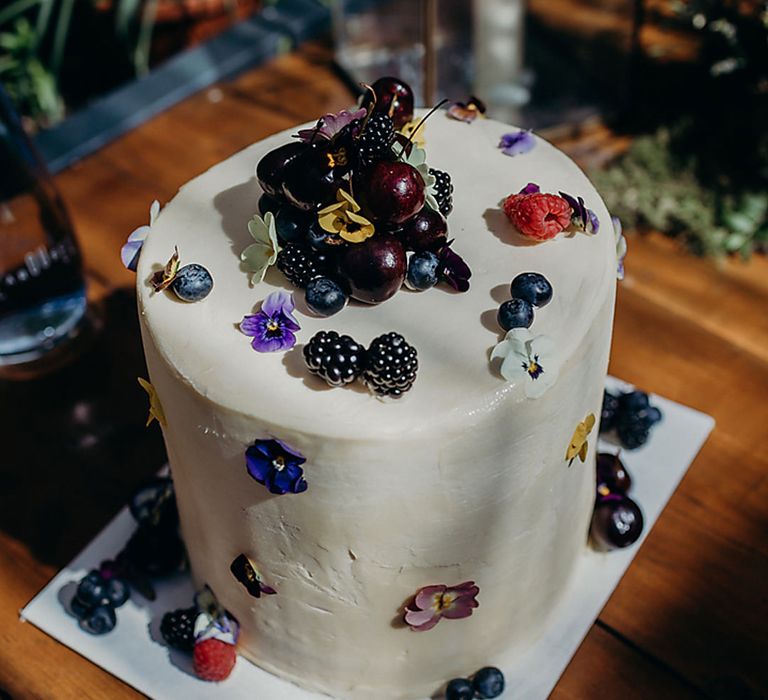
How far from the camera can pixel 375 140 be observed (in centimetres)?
96

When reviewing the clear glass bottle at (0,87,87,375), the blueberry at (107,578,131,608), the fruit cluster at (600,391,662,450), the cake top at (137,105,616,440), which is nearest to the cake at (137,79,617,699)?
the cake top at (137,105,616,440)

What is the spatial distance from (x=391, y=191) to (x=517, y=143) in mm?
273

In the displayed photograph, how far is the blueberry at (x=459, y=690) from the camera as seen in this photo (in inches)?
44.6

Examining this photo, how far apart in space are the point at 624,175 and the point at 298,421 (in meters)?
1.07

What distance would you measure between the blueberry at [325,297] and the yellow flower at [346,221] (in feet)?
0.15

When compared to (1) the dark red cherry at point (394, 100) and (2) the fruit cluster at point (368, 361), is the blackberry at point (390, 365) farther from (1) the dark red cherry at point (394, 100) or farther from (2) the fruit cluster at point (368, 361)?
(1) the dark red cherry at point (394, 100)

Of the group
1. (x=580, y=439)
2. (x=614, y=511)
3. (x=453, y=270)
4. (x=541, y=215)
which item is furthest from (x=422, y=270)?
(x=614, y=511)

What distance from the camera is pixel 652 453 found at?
1380mm

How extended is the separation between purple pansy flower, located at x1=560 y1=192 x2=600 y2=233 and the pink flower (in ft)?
1.23

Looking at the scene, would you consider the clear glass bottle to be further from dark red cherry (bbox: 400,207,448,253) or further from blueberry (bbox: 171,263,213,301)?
dark red cherry (bbox: 400,207,448,253)

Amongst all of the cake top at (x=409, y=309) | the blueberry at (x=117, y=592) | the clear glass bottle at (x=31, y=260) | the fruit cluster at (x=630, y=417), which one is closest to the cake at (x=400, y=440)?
the cake top at (x=409, y=309)

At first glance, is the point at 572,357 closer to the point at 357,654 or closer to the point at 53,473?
the point at 357,654

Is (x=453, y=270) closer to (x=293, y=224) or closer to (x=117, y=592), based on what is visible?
(x=293, y=224)

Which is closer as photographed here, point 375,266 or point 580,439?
point 375,266
